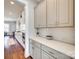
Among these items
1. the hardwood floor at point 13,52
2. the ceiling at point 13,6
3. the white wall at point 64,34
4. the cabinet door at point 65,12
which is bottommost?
the hardwood floor at point 13,52

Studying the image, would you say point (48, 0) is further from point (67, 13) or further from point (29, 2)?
point (29, 2)

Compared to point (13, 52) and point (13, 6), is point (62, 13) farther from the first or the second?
point (13, 6)

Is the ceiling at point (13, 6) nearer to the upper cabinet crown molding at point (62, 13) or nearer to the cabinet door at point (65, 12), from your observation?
the upper cabinet crown molding at point (62, 13)

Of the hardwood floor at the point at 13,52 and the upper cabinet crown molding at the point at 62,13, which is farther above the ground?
the upper cabinet crown molding at the point at 62,13

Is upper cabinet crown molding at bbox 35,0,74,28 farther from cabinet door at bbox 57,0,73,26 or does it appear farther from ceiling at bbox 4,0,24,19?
ceiling at bbox 4,0,24,19

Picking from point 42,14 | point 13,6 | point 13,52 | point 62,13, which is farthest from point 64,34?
point 13,6

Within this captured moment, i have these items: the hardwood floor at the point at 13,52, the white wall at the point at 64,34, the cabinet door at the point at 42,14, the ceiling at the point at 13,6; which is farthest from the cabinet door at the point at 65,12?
the ceiling at the point at 13,6

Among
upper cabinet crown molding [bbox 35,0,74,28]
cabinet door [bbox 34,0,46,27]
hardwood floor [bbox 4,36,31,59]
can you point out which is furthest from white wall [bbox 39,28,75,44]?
hardwood floor [bbox 4,36,31,59]

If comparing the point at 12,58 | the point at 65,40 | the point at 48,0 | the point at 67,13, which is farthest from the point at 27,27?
the point at 67,13

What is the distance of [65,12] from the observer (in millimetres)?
2311

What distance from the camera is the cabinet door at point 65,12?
7.04 feet

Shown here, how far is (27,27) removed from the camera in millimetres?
4848

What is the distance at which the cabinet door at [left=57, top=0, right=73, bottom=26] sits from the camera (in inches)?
84.5

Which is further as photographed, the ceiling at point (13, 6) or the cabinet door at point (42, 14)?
the ceiling at point (13, 6)
